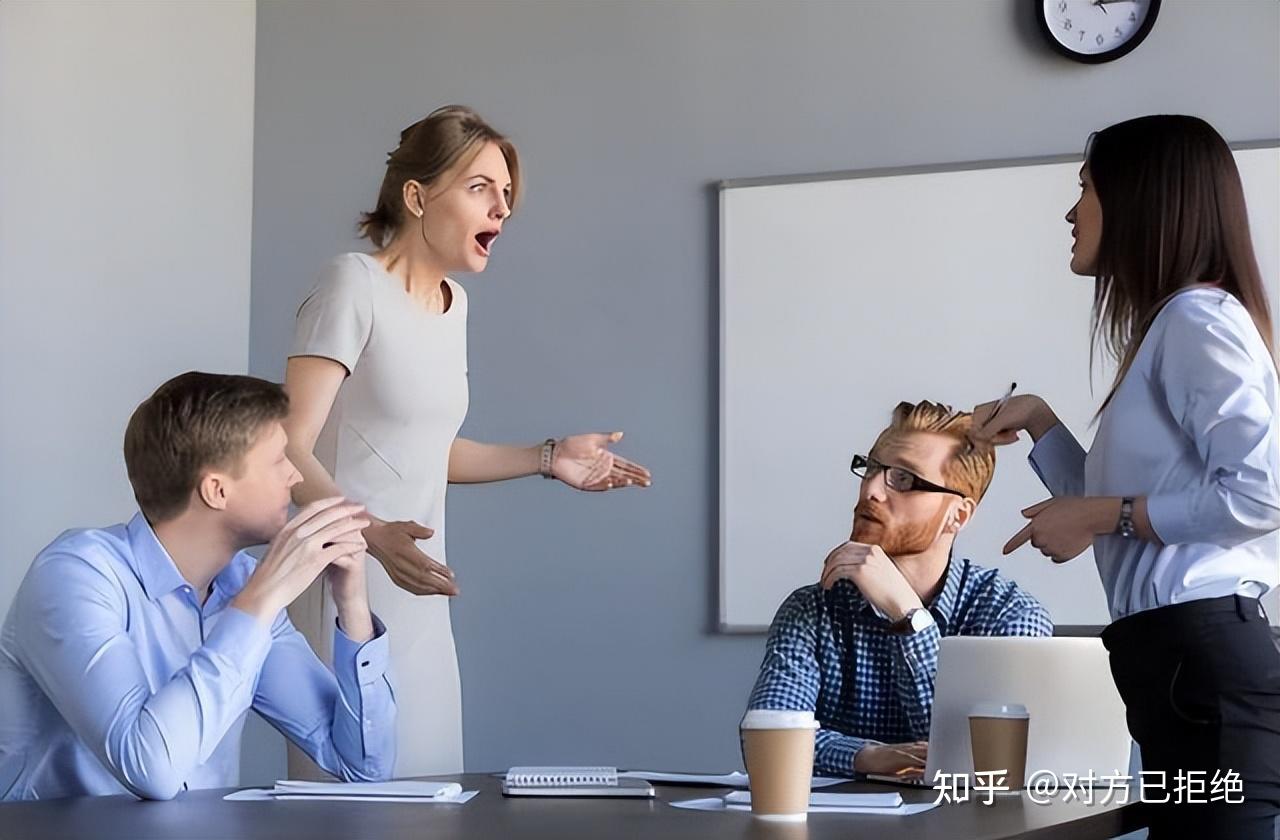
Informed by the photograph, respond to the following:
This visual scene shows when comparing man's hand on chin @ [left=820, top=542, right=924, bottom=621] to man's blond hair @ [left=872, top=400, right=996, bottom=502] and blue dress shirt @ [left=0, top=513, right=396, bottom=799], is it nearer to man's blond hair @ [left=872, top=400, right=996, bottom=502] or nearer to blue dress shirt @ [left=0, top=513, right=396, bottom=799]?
man's blond hair @ [left=872, top=400, right=996, bottom=502]

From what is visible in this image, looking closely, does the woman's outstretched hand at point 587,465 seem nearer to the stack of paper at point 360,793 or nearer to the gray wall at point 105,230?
the stack of paper at point 360,793

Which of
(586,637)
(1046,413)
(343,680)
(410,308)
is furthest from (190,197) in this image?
(1046,413)

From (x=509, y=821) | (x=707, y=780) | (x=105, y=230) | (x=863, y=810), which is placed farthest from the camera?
(x=105, y=230)

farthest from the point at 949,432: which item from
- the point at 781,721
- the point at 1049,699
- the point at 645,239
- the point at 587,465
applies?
the point at 645,239

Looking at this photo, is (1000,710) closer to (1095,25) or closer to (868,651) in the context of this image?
(868,651)

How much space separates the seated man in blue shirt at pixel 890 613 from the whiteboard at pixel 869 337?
93 centimetres

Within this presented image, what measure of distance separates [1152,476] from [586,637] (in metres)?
2.15

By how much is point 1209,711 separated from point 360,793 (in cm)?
82

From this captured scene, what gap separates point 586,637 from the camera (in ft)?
11.9

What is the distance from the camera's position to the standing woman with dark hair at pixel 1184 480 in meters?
1.46

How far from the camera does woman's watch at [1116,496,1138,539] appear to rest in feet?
5.18

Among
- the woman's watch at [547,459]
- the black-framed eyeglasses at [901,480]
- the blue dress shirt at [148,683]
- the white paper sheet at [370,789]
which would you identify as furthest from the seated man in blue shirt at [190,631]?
the black-framed eyeglasses at [901,480]

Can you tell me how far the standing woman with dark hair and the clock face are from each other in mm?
1689

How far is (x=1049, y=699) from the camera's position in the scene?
175 centimetres
